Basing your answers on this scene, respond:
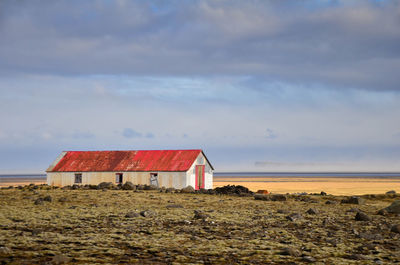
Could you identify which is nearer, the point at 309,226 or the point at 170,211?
the point at 309,226

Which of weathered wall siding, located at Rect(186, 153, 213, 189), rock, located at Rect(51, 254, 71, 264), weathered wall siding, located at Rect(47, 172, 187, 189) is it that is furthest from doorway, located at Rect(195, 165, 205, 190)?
rock, located at Rect(51, 254, 71, 264)

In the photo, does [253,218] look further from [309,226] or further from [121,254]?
[121,254]

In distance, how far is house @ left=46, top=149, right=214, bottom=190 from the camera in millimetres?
42500

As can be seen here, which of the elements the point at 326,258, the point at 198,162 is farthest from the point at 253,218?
the point at 198,162

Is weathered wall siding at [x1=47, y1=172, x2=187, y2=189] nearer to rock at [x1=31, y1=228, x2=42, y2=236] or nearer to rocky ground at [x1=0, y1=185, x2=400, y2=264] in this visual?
rocky ground at [x1=0, y1=185, x2=400, y2=264]

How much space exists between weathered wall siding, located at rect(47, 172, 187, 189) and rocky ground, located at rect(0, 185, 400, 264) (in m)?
23.0

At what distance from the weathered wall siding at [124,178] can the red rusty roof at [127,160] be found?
44cm

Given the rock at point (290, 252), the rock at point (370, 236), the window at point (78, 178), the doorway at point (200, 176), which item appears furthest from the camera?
the window at point (78, 178)

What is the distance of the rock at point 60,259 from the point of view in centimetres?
850

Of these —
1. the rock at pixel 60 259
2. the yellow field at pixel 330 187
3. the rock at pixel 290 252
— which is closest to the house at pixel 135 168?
the yellow field at pixel 330 187

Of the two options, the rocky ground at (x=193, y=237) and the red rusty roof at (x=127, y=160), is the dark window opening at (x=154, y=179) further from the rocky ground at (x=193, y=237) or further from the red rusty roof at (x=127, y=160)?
the rocky ground at (x=193, y=237)

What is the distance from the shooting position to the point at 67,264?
845cm

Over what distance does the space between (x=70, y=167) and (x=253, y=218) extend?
111ft

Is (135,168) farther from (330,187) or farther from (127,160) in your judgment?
(330,187)
